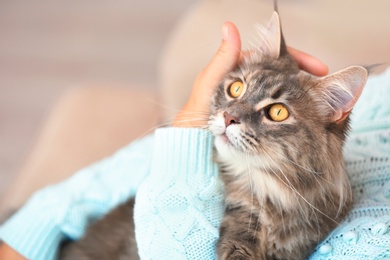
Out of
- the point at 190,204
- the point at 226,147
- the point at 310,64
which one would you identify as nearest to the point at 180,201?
the point at 190,204

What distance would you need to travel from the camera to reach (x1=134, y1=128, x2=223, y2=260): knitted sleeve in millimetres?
1040

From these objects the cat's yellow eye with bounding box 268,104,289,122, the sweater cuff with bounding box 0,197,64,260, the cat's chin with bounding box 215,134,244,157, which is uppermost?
the cat's yellow eye with bounding box 268,104,289,122

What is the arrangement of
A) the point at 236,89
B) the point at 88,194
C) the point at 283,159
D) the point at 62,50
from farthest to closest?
the point at 62,50 → the point at 88,194 → the point at 236,89 → the point at 283,159

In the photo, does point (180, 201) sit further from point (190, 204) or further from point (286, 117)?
point (286, 117)

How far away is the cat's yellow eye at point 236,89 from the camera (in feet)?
3.76

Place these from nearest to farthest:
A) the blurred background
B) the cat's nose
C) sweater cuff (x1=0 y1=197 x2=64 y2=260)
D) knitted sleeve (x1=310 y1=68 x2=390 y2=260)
Answer: knitted sleeve (x1=310 y1=68 x2=390 y2=260) → the cat's nose → sweater cuff (x1=0 y1=197 x2=64 y2=260) → the blurred background

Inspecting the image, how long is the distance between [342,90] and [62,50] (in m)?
2.67

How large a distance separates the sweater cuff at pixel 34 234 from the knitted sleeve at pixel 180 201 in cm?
37

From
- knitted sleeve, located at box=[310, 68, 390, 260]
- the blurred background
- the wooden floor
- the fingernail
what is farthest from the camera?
the wooden floor

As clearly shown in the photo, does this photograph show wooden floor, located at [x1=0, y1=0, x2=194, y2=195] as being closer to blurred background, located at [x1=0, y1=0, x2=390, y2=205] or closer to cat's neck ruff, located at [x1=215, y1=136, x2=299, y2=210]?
blurred background, located at [x1=0, y1=0, x2=390, y2=205]

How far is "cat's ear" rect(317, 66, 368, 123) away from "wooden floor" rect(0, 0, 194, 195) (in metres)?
1.96

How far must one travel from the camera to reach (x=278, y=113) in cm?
106

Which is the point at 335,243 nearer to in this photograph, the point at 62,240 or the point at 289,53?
the point at 289,53

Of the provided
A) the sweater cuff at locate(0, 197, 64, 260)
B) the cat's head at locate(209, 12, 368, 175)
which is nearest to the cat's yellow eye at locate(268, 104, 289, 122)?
the cat's head at locate(209, 12, 368, 175)
